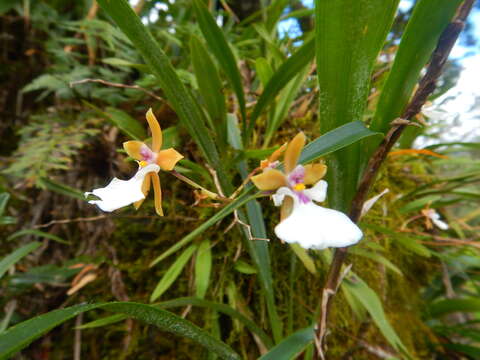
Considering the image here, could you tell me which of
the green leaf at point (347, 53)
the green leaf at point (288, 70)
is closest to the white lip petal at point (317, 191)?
the green leaf at point (347, 53)

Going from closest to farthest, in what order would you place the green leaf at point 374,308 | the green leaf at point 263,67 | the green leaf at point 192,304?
the green leaf at point 192,304, the green leaf at point 374,308, the green leaf at point 263,67

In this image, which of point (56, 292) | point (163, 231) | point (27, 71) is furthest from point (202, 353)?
point (27, 71)

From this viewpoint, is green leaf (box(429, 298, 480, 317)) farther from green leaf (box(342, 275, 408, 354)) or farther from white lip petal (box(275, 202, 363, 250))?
white lip petal (box(275, 202, 363, 250))

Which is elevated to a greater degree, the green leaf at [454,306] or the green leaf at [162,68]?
the green leaf at [162,68]

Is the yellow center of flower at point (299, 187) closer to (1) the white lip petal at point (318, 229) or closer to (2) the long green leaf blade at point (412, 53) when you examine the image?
(1) the white lip petal at point (318, 229)

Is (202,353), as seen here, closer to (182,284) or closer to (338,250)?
(182,284)

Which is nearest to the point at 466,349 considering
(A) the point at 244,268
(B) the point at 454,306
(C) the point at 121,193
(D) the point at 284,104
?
(B) the point at 454,306

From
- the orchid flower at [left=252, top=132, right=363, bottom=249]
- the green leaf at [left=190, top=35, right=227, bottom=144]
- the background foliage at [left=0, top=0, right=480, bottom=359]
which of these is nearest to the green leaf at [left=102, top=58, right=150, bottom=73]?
the background foliage at [left=0, top=0, right=480, bottom=359]
